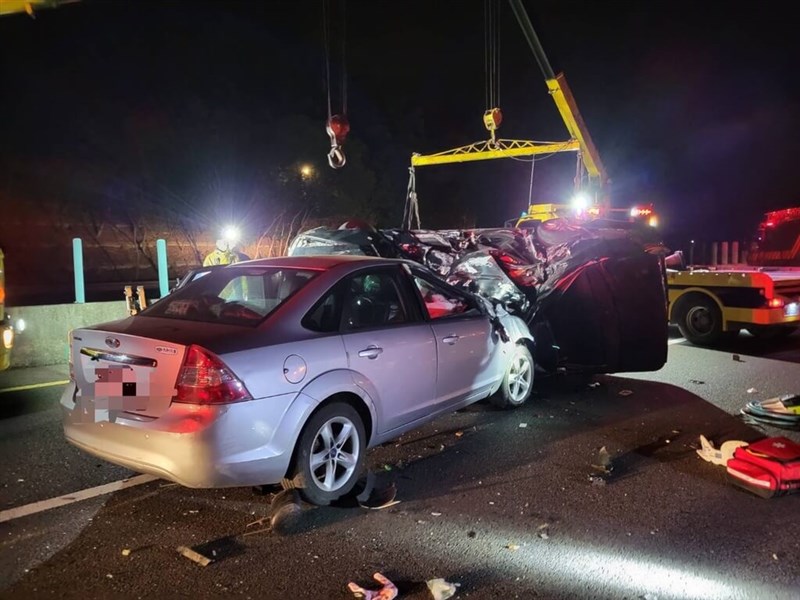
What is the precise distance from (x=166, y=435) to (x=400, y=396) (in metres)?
1.62

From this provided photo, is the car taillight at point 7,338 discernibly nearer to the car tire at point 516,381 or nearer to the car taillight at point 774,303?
the car tire at point 516,381

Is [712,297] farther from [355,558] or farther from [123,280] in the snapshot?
[123,280]

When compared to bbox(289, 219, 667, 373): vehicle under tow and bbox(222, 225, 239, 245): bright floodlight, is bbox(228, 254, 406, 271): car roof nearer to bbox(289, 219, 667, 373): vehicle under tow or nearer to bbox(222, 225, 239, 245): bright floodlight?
bbox(289, 219, 667, 373): vehicle under tow

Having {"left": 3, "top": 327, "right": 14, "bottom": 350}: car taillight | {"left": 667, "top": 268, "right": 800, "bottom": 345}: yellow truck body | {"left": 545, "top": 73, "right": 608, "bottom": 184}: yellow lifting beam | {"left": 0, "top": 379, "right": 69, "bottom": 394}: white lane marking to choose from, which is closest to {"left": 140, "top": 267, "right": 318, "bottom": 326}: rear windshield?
{"left": 3, "top": 327, "right": 14, "bottom": 350}: car taillight

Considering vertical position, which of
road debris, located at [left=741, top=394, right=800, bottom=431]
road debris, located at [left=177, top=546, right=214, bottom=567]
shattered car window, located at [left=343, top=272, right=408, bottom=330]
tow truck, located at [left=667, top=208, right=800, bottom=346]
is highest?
shattered car window, located at [left=343, top=272, right=408, bottom=330]

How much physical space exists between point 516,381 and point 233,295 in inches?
115

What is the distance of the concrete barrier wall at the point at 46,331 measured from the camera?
26.9 feet

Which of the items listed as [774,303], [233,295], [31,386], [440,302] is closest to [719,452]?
[440,302]

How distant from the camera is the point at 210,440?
3.24 m

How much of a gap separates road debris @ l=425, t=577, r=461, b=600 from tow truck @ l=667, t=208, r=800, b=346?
7996 mm

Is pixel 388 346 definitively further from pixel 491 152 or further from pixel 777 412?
pixel 491 152

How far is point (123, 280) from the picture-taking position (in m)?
27.5

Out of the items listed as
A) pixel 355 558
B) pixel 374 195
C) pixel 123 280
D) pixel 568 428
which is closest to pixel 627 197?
pixel 374 195

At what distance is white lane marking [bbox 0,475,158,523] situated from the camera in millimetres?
3740
